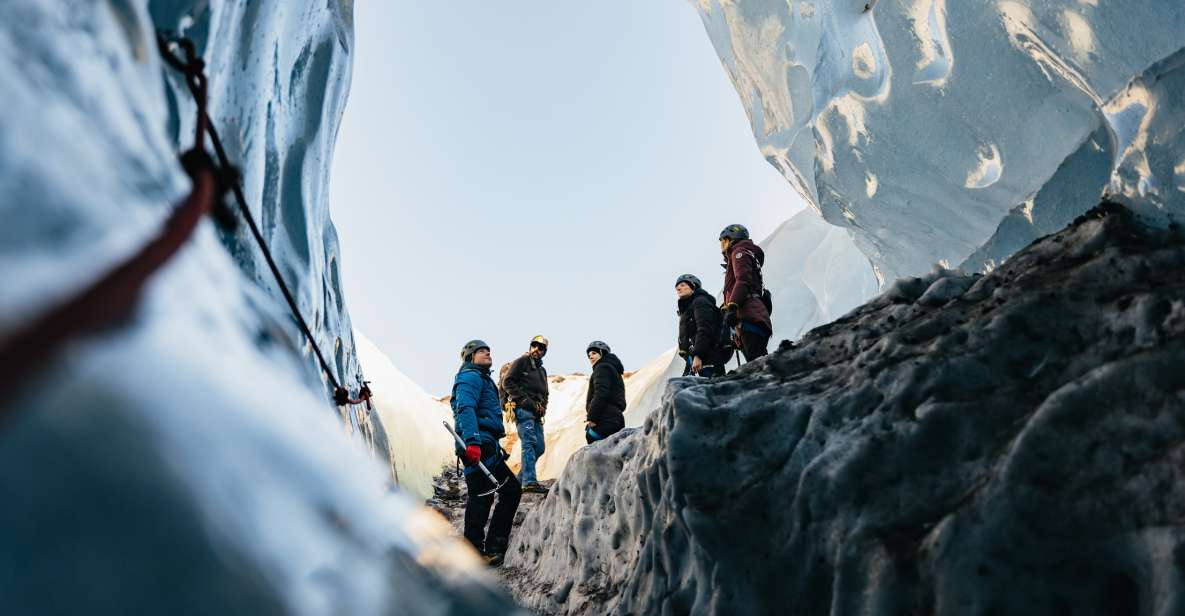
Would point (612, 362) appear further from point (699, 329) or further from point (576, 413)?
point (576, 413)

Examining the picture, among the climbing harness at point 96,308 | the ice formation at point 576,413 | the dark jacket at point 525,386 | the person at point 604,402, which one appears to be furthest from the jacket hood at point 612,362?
the climbing harness at point 96,308

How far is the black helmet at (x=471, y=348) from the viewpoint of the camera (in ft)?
17.4

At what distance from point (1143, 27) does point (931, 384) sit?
6.26ft

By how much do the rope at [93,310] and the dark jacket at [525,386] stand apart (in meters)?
5.75

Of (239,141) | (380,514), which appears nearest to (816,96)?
(239,141)

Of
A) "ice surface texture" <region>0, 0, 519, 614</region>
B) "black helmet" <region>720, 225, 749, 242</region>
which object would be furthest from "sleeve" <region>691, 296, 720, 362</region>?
"ice surface texture" <region>0, 0, 519, 614</region>

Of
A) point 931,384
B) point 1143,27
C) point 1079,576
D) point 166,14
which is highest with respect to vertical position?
point 1143,27

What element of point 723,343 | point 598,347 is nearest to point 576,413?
point 598,347

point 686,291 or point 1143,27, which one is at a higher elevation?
point 686,291

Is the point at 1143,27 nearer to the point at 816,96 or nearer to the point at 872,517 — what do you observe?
the point at 872,517

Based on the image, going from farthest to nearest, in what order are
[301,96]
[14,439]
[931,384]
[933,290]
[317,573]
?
[301,96] → [933,290] → [931,384] → [317,573] → [14,439]

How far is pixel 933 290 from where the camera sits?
2.90 m

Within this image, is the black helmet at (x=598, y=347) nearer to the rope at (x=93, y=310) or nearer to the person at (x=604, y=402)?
the person at (x=604, y=402)

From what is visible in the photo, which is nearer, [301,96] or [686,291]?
[301,96]
